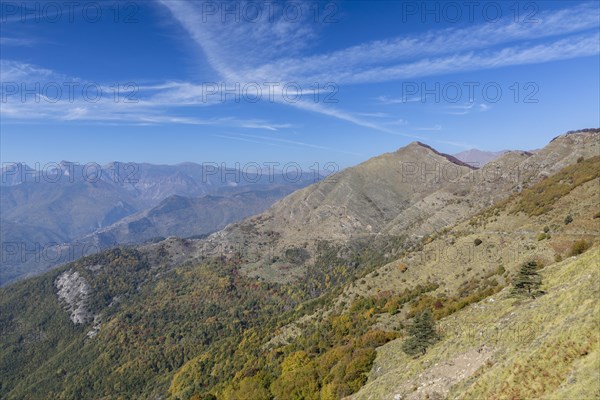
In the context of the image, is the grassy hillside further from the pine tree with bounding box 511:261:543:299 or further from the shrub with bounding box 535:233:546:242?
the shrub with bounding box 535:233:546:242

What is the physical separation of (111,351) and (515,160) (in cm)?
23621

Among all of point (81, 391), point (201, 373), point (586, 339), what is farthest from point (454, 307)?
point (81, 391)

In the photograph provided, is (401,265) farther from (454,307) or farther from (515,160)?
(515,160)

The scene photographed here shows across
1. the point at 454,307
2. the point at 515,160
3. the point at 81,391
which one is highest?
the point at 515,160

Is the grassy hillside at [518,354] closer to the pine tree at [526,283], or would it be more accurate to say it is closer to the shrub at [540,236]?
the pine tree at [526,283]

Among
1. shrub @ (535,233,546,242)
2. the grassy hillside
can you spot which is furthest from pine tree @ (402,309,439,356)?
shrub @ (535,233,546,242)

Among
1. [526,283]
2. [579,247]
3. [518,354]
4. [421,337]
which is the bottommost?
[421,337]

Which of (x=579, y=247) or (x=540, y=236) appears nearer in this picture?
(x=579, y=247)

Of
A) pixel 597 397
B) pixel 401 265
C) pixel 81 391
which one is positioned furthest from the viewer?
pixel 81 391

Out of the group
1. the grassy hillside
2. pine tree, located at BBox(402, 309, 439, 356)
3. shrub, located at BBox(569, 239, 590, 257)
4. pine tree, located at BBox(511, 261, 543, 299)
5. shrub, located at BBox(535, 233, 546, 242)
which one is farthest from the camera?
shrub, located at BBox(535, 233, 546, 242)

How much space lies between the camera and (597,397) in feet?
48.9

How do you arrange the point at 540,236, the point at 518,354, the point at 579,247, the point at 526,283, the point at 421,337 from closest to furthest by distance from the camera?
the point at 518,354
the point at 526,283
the point at 421,337
the point at 579,247
the point at 540,236

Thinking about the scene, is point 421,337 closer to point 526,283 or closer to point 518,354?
point 526,283

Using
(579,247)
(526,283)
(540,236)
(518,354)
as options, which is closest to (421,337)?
(526,283)
